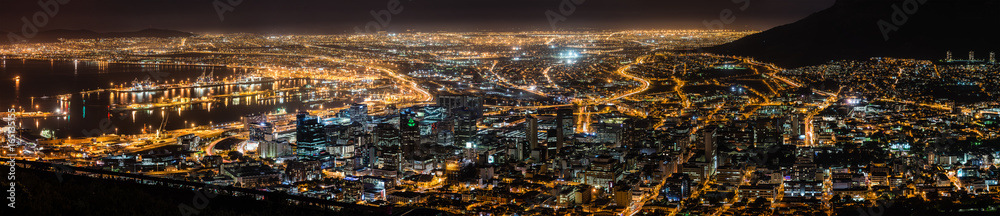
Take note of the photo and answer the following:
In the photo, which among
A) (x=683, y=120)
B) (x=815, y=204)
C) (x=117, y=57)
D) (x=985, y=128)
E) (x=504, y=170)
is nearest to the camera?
(x=815, y=204)

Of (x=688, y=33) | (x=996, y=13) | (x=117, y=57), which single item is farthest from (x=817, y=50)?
(x=117, y=57)

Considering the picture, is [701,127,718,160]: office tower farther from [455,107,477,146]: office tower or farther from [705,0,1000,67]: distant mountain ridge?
[705,0,1000,67]: distant mountain ridge

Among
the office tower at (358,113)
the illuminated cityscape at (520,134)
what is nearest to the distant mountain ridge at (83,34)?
the illuminated cityscape at (520,134)

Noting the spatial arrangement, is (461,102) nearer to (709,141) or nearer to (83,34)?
(709,141)

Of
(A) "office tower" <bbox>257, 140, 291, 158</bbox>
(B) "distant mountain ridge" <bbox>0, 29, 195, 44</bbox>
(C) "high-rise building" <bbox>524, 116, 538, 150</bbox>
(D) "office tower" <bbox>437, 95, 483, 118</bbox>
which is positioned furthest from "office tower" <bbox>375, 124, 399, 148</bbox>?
(B) "distant mountain ridge" <bbox>0, 29, 195, 44</bbox>

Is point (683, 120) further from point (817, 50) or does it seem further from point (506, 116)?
point (817, 50)
